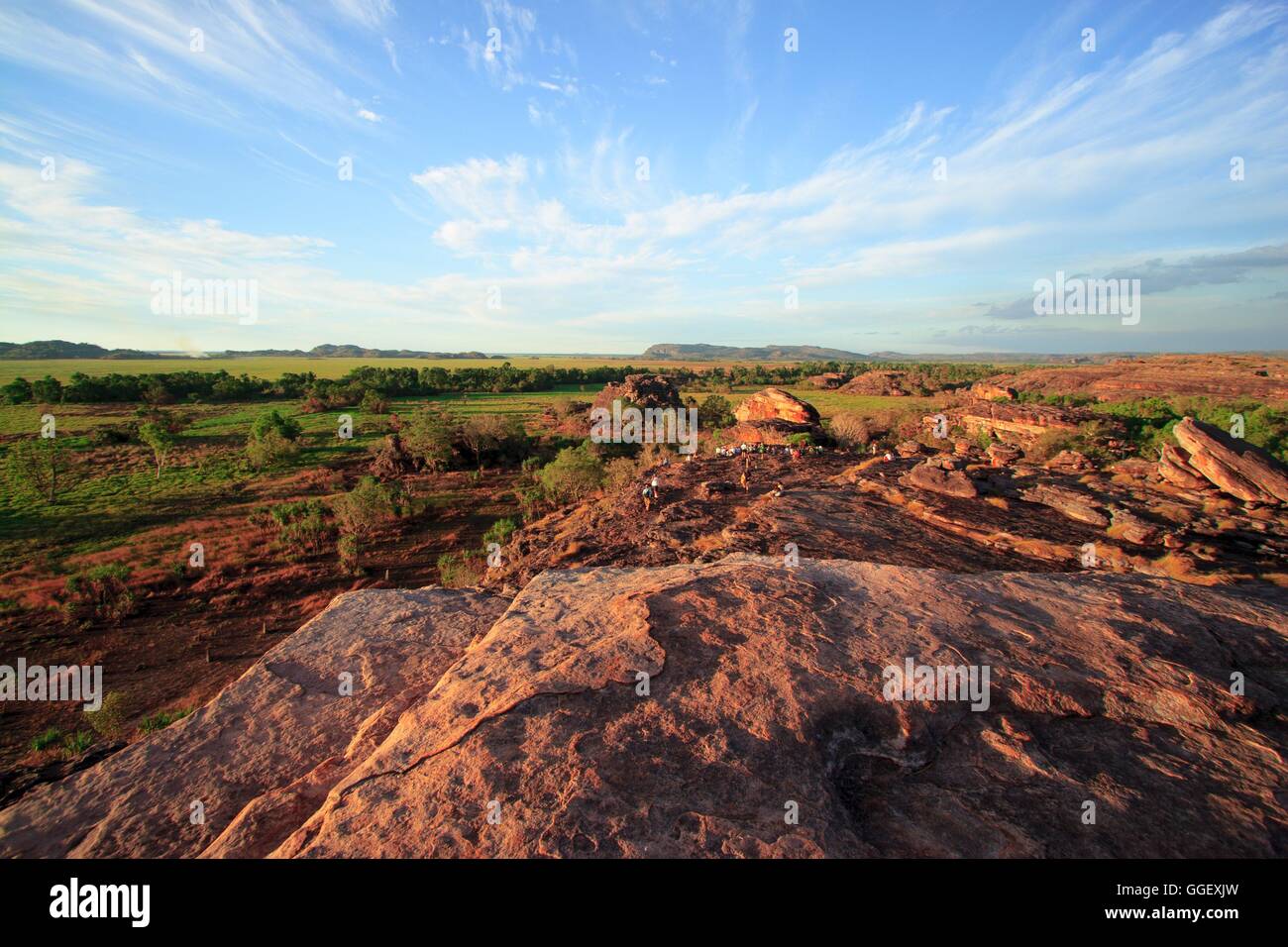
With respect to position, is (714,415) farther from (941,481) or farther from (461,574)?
(461,574)

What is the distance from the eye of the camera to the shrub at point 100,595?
16078 millimetres

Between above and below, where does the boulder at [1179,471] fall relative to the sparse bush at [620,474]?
above

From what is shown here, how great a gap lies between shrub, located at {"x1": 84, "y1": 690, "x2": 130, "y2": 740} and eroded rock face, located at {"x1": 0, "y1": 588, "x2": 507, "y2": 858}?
817cm

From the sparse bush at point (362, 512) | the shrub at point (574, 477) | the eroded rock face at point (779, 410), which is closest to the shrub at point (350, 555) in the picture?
the sparse bush at point (362, 512)

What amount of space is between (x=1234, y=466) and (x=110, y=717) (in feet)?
97.7

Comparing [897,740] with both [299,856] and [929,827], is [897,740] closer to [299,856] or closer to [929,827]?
[929,827]

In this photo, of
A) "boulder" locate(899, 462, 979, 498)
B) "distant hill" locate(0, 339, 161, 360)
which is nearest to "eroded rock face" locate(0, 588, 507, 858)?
"boulder" locate(899, 462, 979, 498)

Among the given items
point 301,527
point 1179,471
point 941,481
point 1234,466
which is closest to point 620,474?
point 941,481

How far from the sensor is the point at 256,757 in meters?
4.53

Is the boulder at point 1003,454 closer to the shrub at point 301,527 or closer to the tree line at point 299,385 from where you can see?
the shrub at point 301,527

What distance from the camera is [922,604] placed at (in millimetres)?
5402

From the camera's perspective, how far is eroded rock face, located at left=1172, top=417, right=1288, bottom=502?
15492 millimetres

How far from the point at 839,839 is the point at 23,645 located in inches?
846

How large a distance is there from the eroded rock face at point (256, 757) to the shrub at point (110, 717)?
8.17 metres
